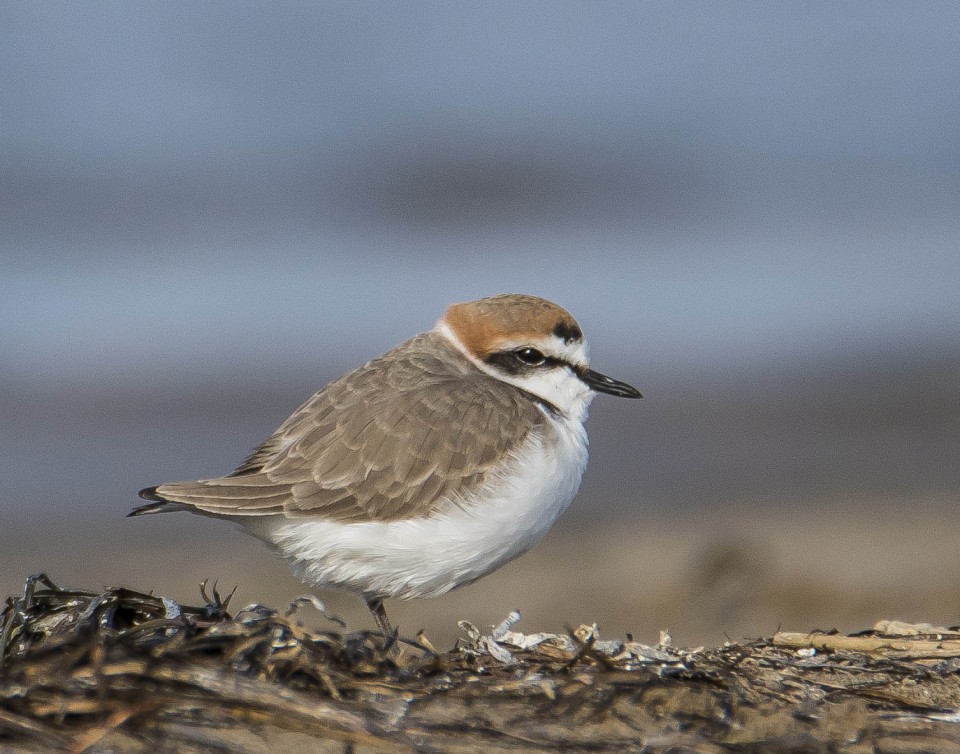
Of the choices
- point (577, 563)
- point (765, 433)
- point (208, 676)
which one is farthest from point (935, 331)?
point (208, 676)

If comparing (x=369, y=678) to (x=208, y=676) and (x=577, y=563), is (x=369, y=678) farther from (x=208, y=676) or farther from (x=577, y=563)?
(x=577, y=563)

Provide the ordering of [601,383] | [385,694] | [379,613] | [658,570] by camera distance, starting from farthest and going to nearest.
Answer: [658,570]
[601,383]
[379,613]
[385,694]

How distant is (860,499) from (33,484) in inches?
260

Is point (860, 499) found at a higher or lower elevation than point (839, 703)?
higher

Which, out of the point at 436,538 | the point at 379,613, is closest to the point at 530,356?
the point at 436,538

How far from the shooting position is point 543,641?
4219 millimetres

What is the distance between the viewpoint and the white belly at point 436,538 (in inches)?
197

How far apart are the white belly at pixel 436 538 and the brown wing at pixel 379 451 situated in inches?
2.8

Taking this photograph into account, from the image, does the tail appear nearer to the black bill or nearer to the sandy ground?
the black bill

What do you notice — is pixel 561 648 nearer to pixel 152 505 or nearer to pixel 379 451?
pixel 379 451

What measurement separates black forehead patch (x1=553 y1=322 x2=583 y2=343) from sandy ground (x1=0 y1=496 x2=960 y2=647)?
85.2 inches

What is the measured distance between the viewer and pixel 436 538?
16.4ft

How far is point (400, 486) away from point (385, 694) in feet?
5.43

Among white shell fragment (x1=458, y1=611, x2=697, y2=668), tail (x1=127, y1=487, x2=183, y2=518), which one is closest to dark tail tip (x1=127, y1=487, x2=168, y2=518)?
tail (x1=127, y1=487, x2=183, y2=518)
